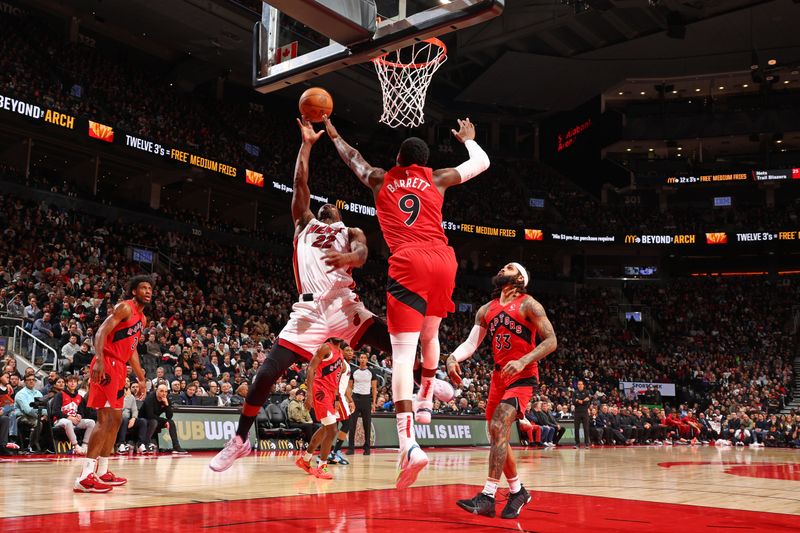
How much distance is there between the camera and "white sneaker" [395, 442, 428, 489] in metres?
5.20

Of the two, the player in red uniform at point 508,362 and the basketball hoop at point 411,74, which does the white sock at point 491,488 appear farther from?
the basketball hoop at point 411,74

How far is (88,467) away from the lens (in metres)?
7.15

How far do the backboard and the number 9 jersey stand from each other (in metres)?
1.66

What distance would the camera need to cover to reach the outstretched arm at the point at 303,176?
6.31m

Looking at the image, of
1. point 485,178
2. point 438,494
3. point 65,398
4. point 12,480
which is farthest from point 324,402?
point 485,178

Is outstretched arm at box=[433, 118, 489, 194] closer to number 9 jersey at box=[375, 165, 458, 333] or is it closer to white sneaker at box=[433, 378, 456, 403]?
number 9 jersey at box=[375, 165, 458, 333]

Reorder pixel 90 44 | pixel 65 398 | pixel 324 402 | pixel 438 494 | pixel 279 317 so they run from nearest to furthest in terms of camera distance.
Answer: pixel 438 494 < pixel 324 402 < pixel 65 398 < pixel 279 317 < pixel 90 44

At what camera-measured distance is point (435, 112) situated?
39844 mm

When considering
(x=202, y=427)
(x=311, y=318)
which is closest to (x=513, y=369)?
(x=311, y=318)

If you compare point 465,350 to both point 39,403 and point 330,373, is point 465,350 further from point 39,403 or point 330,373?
point 39,403

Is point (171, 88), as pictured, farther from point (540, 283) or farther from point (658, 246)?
point (658, 246)

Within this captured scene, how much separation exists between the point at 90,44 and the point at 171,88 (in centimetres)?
347

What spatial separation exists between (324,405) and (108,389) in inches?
135

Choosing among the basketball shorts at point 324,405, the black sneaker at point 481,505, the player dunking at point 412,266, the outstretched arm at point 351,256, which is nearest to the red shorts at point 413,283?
the player dunking at point 412,266
